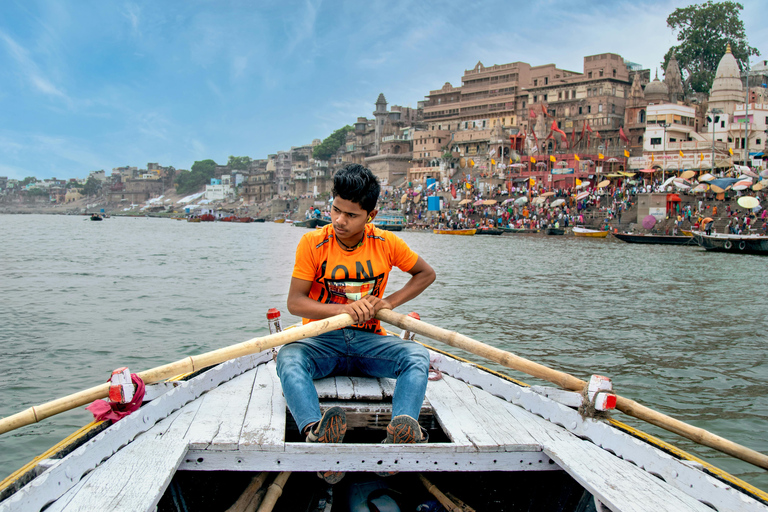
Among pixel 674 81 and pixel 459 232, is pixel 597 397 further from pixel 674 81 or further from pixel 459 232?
pixel 674 81

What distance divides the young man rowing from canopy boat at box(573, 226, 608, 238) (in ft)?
122

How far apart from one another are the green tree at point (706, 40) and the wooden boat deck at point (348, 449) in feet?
230

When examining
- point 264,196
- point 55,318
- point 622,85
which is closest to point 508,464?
point 55,318

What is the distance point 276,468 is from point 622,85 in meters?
66.8

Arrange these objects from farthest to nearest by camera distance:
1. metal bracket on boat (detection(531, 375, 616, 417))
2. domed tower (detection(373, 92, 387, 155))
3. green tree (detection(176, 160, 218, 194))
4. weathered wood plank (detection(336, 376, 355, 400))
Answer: green tree (detection(176, 160, 218, 194)) → domed tower (detection(373, 92, 387, 155)) → weathered wood plank (detection(336, 376, 355, 400)) → metal bracket on boat (detection(531, 375, 616, 417))

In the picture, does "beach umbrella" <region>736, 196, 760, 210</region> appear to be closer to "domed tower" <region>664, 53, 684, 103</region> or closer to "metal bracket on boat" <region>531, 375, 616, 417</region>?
"metal bracket on boat" <region>531, 375, 616, 417</region>

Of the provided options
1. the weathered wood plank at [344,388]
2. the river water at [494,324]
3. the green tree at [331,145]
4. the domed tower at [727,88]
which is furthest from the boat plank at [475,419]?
the green tree at [331,145]

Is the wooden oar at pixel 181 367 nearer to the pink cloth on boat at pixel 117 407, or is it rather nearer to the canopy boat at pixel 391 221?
the pink cloth on boat at pixel 117 407

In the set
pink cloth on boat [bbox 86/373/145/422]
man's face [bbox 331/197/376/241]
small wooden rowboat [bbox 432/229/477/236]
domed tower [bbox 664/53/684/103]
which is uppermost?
domed tower [bbox 664/53/684/103]

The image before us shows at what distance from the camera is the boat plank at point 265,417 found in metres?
2.61

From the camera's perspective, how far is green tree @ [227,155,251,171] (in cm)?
16307

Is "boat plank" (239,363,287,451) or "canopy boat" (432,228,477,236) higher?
"boat plank" (239,363,287,451)

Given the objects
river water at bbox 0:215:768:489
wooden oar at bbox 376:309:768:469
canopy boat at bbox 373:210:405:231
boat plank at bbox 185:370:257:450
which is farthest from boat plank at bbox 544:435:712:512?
canopy boat at bbox 373:210:405:231

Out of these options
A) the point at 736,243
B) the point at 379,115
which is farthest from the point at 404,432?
the point at 379,115
